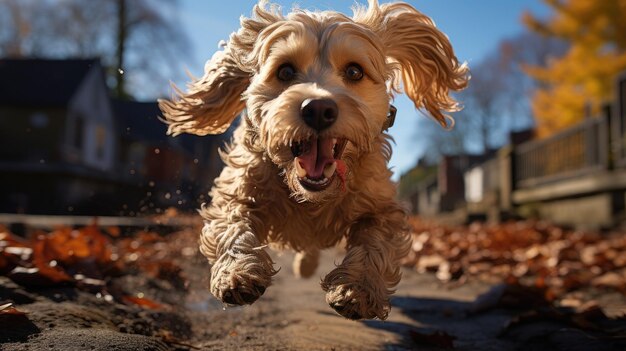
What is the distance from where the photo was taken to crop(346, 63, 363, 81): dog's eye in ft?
9.55

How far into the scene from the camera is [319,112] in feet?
8.38

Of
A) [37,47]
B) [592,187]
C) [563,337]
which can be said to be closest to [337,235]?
[563,337]

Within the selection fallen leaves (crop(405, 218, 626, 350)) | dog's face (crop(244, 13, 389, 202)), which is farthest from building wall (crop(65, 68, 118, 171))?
dog's face (crop(244, 13, 389, 202))

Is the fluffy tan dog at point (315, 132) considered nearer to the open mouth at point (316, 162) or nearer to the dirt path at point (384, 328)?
the open mouth at point (316, 162)

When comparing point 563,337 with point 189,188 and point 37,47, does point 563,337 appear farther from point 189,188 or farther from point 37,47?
point 37,47

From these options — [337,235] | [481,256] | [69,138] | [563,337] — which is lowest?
[563,337]

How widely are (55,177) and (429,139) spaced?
102 ft

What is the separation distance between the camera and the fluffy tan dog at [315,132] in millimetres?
2709

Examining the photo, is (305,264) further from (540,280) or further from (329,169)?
(329,169)

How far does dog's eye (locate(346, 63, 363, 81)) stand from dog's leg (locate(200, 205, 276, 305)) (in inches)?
33.4

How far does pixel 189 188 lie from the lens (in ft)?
18.2

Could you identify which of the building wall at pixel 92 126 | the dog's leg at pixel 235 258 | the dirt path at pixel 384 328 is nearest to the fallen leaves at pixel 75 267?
the dirt path at pixel 384 328

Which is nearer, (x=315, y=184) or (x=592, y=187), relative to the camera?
(x=315, y=184)

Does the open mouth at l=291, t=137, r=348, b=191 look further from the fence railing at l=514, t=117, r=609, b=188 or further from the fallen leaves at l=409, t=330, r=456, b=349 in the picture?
the fence railing at l=514, t=117, r=609, b=188
